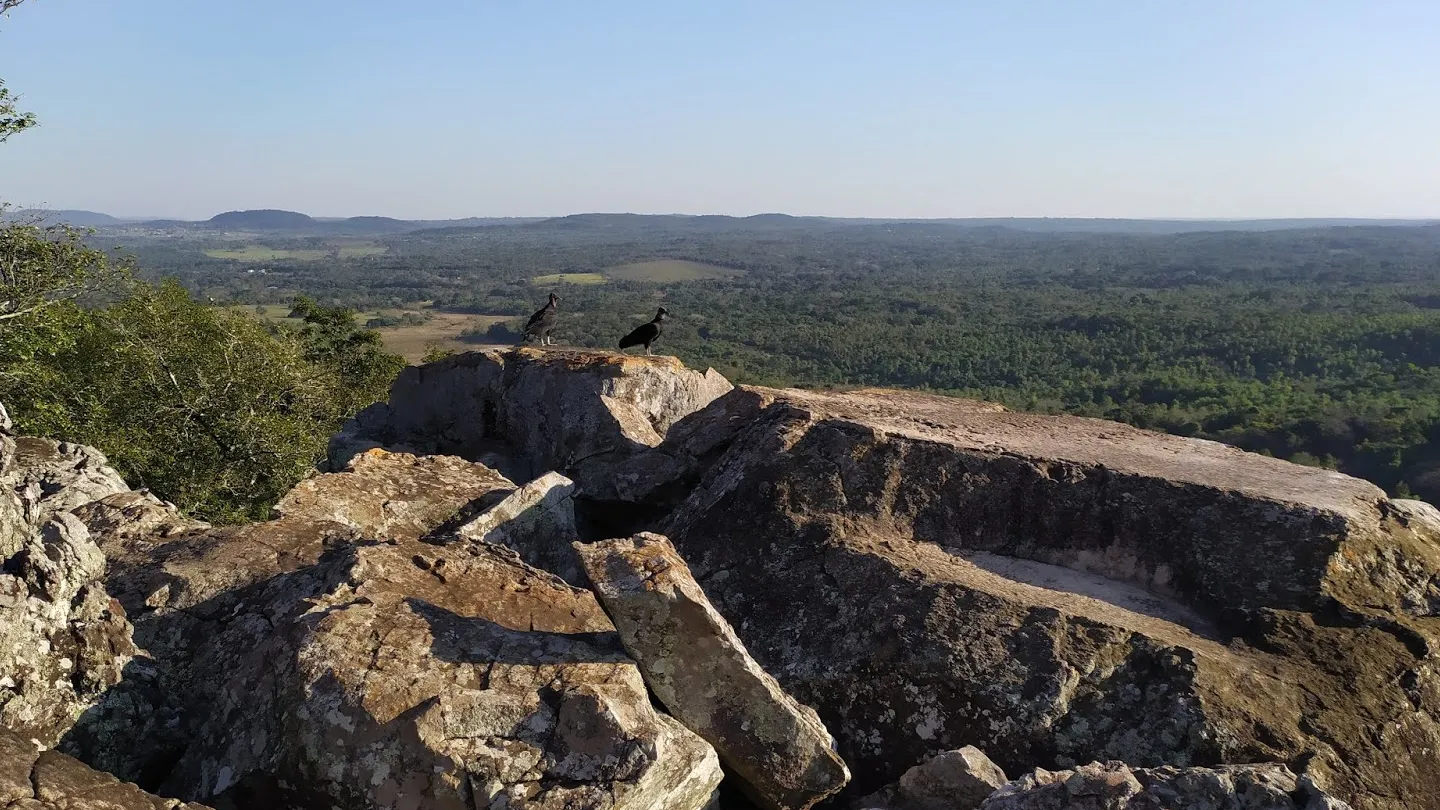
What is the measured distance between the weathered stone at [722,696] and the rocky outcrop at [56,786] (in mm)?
2825

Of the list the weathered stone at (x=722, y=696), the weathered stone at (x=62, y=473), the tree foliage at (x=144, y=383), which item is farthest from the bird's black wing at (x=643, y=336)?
the weathered stone at (x=722, y=696)

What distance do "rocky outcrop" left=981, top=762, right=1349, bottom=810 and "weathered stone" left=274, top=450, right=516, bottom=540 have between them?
6.96 metres

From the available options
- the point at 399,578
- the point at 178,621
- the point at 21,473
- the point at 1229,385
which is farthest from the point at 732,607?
the point at 1229,385

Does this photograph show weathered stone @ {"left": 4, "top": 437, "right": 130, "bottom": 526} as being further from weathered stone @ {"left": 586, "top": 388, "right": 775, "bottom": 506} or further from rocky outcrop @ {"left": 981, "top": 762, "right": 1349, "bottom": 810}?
rocky outcrop @ {"left": 981, "top": 762, "right": 1349, "bottom": 810}

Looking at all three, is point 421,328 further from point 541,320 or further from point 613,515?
point 613,515

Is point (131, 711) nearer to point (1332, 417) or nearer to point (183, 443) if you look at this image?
point (183, 443)

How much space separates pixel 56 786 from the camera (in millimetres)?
4441

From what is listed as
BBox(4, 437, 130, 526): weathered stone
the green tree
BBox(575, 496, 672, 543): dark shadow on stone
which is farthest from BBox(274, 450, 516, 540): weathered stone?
A: the green tree

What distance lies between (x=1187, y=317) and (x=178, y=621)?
13130 cm

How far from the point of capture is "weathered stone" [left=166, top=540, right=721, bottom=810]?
508cm

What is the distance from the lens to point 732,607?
8.34m

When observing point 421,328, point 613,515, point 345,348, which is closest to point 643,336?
point 613,515

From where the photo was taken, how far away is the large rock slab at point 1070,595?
670 cm

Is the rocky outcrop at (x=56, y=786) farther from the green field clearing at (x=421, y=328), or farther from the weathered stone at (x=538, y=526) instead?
the green field clearing at (x=421, y=328)
